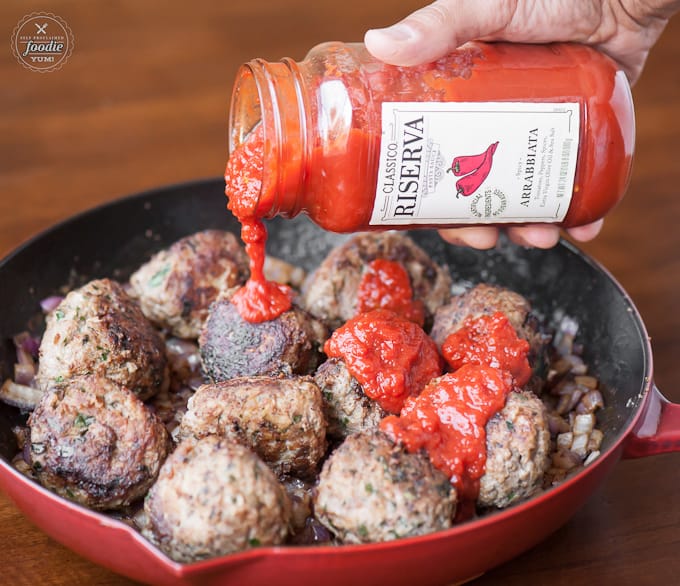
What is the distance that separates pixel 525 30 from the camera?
2.14m

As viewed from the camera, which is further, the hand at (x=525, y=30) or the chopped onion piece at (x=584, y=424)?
the chopped onion piece at (x=584, y=424)

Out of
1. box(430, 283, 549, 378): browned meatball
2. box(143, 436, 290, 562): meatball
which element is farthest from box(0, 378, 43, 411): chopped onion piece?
box(430, 283, 549, 378): browned meatball

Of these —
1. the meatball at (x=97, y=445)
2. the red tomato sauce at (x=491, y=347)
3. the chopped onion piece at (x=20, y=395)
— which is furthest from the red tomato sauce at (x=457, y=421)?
the chopped onion piece at (x=20, y=395)

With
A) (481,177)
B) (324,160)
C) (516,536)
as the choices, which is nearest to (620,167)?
(481,177)

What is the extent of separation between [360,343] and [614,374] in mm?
725

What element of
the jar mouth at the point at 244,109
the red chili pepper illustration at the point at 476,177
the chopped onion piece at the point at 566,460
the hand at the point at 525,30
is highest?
the hand at the point at 525,30

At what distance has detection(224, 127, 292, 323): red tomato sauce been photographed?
6.64 feet

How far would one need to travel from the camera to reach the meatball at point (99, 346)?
2.11m

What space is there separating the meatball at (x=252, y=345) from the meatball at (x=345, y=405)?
123 mm

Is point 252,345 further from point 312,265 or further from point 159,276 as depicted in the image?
point 312,265

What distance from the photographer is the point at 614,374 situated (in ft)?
7.55

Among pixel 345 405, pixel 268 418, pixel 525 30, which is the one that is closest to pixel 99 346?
pixel 268 418

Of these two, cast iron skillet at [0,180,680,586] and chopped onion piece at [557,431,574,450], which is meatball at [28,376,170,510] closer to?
cast iron skillet at [0,180,680,586]

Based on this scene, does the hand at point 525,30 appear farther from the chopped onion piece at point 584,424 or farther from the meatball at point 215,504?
the meatball at point 215,504
